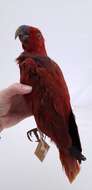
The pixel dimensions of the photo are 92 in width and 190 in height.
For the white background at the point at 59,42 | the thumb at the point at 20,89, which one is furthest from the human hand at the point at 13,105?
the white background at the point at 59,42

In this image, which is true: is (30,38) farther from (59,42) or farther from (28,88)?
(59,42)

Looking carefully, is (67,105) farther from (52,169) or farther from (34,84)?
(52,169)

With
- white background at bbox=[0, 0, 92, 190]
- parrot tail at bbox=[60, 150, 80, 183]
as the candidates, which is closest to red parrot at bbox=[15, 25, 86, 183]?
parrot tail at bbox=[60, 150, 80, 183]

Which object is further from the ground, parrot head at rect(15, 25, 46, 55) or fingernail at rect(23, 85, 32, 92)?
parrot head at rect(15, 25, 46, 55)

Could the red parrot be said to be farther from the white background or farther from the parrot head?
the white background

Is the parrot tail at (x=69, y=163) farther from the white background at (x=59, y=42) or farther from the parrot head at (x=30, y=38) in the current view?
the white background at (x=59, y=42)

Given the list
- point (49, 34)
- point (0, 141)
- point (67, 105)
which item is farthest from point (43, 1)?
point (67, 105)
